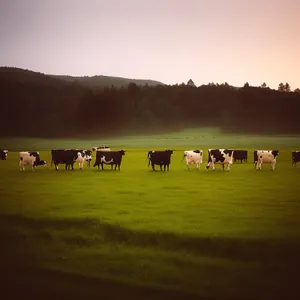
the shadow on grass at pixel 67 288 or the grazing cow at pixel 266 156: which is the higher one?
the grazing cow at pixel 266 156

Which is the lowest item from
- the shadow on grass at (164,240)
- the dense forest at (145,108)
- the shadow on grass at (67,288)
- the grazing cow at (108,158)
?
the shadow on grass at (67,288)

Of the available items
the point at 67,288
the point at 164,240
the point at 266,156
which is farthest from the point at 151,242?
the point at 266,156

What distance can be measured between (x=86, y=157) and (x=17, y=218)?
14132 mm

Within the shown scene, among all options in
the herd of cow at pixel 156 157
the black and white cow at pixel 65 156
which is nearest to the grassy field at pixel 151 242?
the herd of cow at pixel 156 157

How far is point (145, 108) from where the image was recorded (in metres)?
Answer: 105

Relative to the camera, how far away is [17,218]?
1073 centimetres

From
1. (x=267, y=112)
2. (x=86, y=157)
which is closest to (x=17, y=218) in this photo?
(x=86, y=157)

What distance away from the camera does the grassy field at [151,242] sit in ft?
21.4

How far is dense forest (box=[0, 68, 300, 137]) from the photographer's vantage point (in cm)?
6042

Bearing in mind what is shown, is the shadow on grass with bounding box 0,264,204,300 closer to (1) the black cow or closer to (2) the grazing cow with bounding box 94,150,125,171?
(2) the grazing cow with bounding box 94,150,125,171

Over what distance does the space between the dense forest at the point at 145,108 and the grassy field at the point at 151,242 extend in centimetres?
2769

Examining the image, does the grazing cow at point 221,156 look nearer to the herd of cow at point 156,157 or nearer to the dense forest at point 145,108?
the herd of cow at point 156,157

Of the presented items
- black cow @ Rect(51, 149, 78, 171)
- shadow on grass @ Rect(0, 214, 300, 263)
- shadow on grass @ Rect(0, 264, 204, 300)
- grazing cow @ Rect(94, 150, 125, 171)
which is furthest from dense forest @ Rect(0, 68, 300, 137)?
shadow on grass @ Rect(0, 264, 204, 300)

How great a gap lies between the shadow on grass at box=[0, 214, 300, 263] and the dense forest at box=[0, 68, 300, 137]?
2914 centimetres
